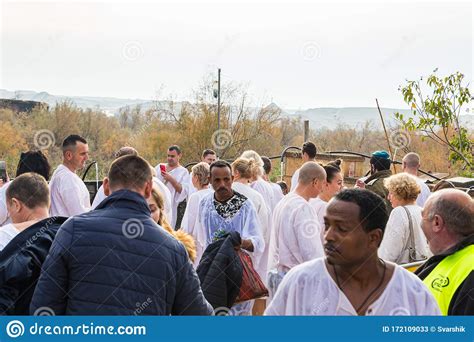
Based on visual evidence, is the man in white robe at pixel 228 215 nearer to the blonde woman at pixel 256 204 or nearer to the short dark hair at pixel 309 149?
the blonde woman at pixel 256 204

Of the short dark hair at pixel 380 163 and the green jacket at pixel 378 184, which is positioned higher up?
the short dark hair at pixel 380 163

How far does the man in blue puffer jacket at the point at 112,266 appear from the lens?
323 centimetres

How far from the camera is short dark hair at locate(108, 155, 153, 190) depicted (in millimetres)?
3467

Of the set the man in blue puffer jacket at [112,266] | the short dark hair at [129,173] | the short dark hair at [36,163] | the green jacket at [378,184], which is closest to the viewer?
the man in blue puffer jacket at [112,266]

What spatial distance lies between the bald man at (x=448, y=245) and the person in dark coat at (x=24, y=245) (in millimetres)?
2025

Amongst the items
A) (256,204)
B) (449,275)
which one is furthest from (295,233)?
(449,275)

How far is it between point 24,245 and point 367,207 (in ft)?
5.97

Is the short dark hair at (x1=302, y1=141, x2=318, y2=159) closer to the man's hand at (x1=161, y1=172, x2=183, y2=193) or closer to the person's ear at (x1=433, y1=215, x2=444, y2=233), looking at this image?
the man's hand at (x1=161, y1=172, x2=183, y2=193)

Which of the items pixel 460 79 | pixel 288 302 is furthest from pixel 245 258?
pixel 460 79

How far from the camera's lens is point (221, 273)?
530 centimetres

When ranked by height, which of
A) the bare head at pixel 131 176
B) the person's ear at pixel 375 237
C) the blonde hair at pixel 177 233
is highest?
the bare head at pixel 131 176

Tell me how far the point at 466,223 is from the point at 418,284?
1007 millimetres

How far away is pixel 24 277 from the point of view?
11.8ft

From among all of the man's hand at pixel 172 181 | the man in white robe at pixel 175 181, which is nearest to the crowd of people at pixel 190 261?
the man's hand at pixel 172 181
